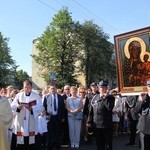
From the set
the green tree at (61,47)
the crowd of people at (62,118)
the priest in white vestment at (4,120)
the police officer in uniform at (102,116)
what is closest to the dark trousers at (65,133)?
the crowd of people at (62,118)

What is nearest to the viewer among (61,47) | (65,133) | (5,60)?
(65,133)

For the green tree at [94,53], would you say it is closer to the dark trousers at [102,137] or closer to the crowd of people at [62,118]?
the crowd of people at [62,118]

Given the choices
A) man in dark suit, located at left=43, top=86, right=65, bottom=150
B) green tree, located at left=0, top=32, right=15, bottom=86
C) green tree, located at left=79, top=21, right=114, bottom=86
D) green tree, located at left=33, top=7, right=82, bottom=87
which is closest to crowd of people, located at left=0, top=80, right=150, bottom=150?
man in dark suit, located at left=43, top=86, right=65, bottom=150

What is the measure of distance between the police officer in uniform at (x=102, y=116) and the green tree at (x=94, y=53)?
46.2 meters

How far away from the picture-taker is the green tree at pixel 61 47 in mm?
53188

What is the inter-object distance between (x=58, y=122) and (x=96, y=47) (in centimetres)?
4443

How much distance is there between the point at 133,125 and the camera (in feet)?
44.9

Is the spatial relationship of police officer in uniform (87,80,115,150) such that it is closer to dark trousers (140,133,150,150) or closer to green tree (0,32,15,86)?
dark trousers (140,133,150,150)

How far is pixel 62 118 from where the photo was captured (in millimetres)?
12594

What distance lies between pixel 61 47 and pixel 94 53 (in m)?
5.32

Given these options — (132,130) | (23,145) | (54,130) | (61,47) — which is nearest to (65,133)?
(54,130)

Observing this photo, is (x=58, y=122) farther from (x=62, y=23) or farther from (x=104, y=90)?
(x=62, y=23)

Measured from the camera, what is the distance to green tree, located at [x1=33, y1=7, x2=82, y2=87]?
5319 centimetres

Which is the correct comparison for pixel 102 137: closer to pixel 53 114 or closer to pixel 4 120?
pixel 53 114
